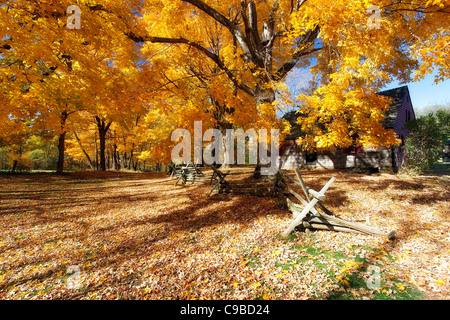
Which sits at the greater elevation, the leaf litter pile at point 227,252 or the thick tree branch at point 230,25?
the thick tree branch at point 230,25

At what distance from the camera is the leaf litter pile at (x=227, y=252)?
10.2 feet

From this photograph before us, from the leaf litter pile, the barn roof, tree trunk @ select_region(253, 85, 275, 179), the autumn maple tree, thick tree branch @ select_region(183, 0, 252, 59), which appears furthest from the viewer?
the barn roof

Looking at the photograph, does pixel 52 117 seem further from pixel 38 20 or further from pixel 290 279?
pixel 290 279

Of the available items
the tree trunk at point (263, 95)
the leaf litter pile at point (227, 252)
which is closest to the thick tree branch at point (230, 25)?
the tree trunk at point (263, 95)

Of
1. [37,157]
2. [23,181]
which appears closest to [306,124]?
[23,181]

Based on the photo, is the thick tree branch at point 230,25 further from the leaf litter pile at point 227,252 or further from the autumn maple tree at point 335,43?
the leaf litter pile at point 227,252

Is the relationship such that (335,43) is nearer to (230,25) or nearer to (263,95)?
(263,95)

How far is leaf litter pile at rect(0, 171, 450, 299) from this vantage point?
310cm

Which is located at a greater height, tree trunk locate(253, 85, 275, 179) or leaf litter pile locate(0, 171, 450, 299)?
tree trunk locate(253, 85, 275, 179)

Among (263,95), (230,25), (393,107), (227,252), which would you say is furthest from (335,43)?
(393,107)

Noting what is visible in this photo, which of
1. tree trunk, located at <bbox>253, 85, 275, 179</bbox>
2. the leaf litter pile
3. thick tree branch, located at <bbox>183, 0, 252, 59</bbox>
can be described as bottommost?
the leaf litter pile

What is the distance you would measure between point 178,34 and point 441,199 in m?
13.5

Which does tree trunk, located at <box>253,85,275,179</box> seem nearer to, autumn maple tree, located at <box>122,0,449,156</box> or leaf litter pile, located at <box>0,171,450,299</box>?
autumn maple tree, located at <box>122,0,449,156</box>

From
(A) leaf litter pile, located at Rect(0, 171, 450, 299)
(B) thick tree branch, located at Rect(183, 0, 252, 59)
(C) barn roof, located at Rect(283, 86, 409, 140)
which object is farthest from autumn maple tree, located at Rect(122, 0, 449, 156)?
(C) barn roof, located at Rect(283, 86, 409, 140)
